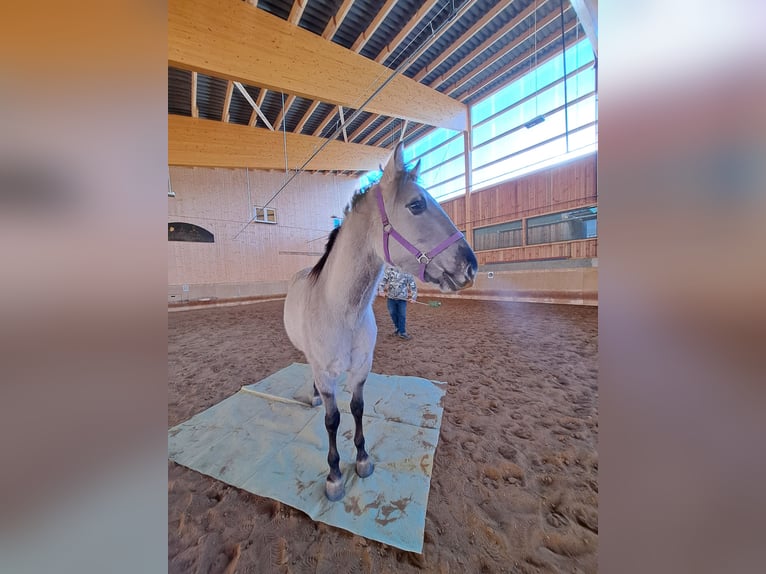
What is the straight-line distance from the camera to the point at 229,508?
140cm

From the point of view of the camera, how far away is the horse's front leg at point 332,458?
1.43m

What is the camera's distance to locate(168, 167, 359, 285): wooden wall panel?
10.3 m

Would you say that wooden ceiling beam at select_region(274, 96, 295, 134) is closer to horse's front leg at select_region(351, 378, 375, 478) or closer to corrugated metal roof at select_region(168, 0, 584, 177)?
corrugated metal roof at select_region(168, 0, 584, 177)

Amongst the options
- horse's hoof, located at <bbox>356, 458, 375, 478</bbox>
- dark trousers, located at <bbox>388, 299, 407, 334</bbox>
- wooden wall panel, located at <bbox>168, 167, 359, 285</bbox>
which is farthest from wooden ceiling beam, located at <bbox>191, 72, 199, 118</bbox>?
horse's hoof, located at <bbox>356, 458, 375, 478</bbox>

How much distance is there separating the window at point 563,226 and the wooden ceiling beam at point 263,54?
637 cm

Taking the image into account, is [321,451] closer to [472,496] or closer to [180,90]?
[472,496]

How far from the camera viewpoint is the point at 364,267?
130 cm

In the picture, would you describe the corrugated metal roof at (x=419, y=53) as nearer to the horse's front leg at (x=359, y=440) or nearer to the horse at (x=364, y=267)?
the horse at (x=364, y=267)

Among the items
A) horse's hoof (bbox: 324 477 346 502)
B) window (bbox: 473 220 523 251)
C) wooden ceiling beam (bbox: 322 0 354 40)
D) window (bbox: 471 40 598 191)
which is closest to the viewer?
horse's hoof (bbox: 324 477 346 502)

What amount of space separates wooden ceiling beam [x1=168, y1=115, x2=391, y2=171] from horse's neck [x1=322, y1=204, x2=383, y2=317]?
584 cm
